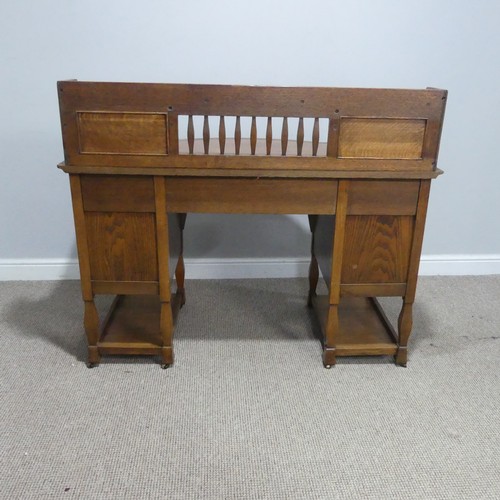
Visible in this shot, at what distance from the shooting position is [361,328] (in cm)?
197

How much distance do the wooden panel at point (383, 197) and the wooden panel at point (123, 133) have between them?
648 millimetres

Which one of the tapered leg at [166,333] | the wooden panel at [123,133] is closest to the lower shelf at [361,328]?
the tapered leg at [166,333]

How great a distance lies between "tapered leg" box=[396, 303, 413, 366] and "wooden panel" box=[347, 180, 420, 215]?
15.1 inches

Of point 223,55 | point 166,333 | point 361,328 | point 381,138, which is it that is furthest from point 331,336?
point 223,55

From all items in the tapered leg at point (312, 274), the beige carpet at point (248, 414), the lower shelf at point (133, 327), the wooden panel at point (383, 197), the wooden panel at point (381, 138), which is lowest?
the beige carpet at point (248, 414)

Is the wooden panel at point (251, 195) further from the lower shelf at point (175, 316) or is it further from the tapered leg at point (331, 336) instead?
the lower shelf at point (175, 316)

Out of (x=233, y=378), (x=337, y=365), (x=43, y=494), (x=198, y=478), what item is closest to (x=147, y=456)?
Result: (x=198, y=478)

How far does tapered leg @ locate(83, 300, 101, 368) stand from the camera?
1.74 m

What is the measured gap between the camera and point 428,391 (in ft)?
5.51

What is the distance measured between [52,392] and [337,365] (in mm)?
1046

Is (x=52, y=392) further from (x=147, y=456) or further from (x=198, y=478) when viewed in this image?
(x=198, y=478)

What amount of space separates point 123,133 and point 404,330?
123cm

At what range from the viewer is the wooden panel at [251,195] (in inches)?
61.6

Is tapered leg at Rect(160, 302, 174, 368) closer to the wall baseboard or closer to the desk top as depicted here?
the desk top
